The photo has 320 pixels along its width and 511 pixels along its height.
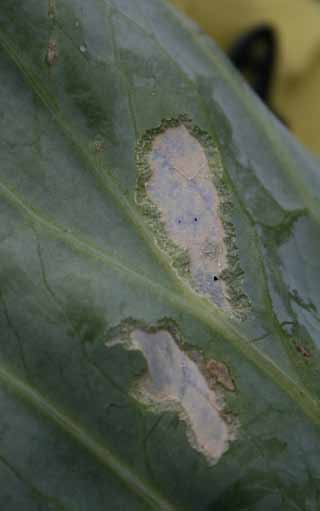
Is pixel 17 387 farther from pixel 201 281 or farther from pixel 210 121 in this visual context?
pixel 210 121

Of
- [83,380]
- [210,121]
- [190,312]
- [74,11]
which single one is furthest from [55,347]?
[74,11]

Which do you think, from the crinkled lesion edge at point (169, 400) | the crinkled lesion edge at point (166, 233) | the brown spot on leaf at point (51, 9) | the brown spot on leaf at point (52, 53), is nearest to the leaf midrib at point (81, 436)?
the crinkled lesion edge at point (169, 400)

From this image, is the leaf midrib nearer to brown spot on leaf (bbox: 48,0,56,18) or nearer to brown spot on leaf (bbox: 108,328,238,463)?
brown spot on leaf (bbox: 108,328,238,463)

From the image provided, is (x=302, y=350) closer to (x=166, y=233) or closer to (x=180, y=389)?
(x=180, y=389)

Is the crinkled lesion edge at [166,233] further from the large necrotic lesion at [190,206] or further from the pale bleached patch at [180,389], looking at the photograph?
the pale bleached patch at [180,389]

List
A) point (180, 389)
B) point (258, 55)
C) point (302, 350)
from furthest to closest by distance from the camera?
point (258, 55) → point (302, 350) → point (180, 389)

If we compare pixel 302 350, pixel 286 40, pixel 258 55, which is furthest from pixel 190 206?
pixel 286 40
